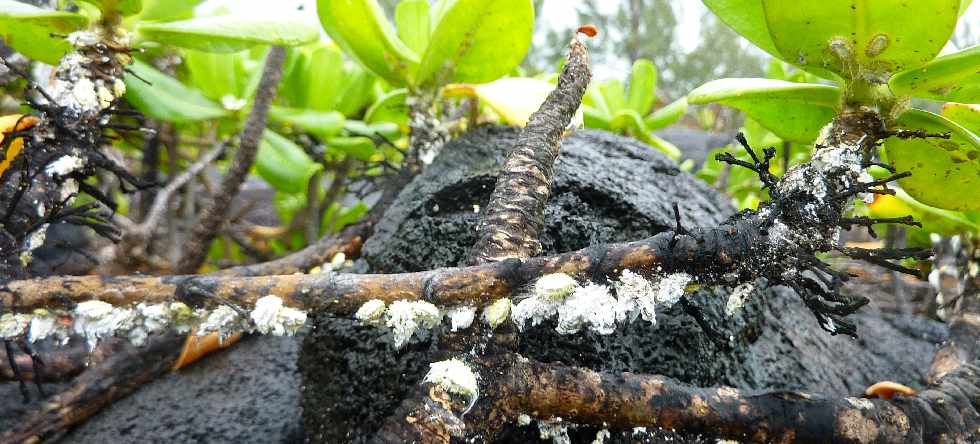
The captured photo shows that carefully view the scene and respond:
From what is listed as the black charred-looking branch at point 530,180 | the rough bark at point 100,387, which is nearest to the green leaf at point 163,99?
the rough bark at point 100,387

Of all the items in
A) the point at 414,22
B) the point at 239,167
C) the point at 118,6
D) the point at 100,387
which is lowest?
the point at 100,387

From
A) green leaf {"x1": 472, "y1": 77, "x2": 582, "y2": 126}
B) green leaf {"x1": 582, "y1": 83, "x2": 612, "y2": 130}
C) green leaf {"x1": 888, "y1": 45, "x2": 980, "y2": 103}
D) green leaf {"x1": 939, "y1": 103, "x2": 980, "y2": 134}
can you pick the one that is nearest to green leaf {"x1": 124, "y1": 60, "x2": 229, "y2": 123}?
green leaf {"x1": 472, "y1": 77, "x2": 582, "y2": 126}

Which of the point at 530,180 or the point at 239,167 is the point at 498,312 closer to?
the point at 530,180

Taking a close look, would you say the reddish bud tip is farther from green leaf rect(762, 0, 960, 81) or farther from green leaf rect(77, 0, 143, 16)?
green leaf rect(77, 0, 143, 16)

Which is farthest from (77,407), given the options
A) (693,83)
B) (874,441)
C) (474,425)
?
(693,83)

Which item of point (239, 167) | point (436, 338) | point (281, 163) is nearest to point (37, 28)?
point (239, 167)
